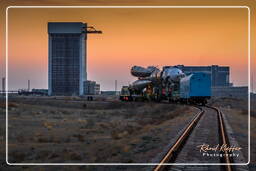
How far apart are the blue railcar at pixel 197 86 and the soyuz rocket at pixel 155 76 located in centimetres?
574

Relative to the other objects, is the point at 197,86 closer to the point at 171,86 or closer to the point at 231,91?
the point at 171,86

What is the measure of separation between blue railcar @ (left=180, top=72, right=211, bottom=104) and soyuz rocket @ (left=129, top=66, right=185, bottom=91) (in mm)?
5740

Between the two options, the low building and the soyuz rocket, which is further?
the low building

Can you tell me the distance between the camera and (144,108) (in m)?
67.4

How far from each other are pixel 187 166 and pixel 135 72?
74.6 meters

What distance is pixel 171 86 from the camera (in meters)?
58.9

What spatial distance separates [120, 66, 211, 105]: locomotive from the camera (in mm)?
49344

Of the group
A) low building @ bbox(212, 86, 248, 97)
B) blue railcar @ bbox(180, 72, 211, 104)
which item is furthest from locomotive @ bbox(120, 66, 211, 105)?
low building @ bbox(212, 86, 248, 97)

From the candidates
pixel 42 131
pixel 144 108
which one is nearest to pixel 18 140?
pixel 42 131

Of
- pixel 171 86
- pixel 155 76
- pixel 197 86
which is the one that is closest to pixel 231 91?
pixel 155 76

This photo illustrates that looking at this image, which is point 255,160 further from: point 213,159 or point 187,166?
point 187,166

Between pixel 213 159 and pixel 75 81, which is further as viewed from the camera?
pixel 75 81

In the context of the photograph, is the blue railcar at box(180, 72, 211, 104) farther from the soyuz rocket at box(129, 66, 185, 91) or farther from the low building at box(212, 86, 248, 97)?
the low building at box(212, 86, 248, 97)

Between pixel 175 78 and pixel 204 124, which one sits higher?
pixel 175 78
